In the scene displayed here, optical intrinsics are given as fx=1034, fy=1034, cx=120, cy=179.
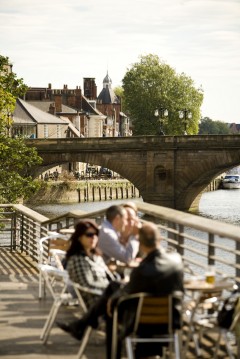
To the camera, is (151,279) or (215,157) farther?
(215,157)

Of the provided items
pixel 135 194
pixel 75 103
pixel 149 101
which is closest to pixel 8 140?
pixel 135 194

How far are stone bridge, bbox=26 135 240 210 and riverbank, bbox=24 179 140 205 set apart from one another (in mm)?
7543

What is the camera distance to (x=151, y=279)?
6.67 m

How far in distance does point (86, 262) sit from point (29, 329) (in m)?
1.42

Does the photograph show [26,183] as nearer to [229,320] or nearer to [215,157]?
[229,320]

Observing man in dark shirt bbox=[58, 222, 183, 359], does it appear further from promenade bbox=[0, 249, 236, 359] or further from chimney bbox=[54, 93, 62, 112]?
chimney bbox=[54, 93, 62, 112]

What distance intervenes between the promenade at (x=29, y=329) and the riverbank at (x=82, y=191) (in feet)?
185

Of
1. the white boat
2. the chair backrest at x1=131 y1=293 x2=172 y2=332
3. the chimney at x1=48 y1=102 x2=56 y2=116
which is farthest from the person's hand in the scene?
the white boat

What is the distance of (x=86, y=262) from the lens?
7988mm

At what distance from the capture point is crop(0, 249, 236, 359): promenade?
809 centimetres

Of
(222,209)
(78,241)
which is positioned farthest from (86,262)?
(222,209)

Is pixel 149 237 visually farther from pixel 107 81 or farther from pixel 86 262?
pixel 107 81

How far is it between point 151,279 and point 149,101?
9316 cm

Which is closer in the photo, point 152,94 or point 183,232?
point 183,232
